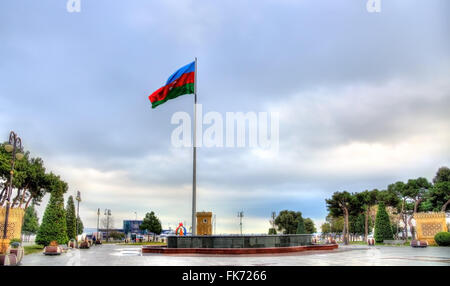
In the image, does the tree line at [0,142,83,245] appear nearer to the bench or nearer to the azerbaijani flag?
the azerbaijani flag

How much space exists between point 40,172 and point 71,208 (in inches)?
564

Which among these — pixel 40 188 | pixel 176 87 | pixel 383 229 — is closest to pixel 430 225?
pixel 383 229

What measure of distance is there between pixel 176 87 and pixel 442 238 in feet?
82.0

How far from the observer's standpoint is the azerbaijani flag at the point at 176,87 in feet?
76.6

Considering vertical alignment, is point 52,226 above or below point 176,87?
below

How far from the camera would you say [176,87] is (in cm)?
2339

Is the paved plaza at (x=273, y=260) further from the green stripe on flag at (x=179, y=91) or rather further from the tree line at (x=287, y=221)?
the tree line at (x=287, y=221)

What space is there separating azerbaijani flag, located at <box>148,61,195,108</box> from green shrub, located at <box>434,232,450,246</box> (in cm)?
2400

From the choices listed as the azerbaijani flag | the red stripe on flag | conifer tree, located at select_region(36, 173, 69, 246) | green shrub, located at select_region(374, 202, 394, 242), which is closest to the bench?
green shrub, located at select_region(374, 202, 394, 242)

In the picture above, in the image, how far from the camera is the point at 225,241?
19.4 metres

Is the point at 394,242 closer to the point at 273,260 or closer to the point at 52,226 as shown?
the point at 273,260
